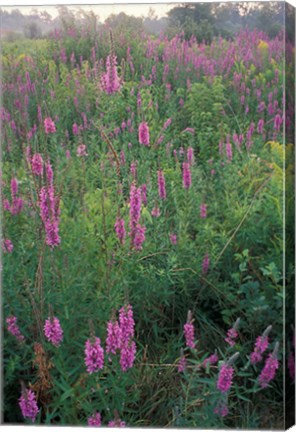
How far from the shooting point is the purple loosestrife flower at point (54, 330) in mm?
4457

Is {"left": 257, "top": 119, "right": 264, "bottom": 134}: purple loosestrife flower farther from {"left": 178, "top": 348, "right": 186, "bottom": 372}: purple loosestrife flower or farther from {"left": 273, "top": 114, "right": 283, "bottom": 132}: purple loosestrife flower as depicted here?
{"left": 178, "top": 348, "right": 186, "bottom": 372}: purple loosestrife flower

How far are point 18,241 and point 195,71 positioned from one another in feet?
3.42

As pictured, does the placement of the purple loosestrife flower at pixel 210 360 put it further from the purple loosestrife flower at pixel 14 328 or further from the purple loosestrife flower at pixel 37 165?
the purple loosestrife flower at pixel 37 165

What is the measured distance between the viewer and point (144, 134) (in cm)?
447

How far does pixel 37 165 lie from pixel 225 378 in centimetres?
120

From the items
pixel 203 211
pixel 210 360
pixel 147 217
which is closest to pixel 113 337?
pixel 210 360

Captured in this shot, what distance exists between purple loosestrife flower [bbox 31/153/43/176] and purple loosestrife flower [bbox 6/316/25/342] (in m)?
0.62

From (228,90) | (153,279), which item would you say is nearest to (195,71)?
(228,90)

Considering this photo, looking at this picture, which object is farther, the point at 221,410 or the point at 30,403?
the point at 30,403

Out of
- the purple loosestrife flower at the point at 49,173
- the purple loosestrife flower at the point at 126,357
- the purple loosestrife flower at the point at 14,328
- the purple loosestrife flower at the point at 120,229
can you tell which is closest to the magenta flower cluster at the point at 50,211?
the purple loosestrife flower at the point at 49,173

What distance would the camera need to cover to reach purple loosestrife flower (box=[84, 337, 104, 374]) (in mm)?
4395

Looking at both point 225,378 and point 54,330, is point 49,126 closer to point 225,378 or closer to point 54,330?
point 54,330

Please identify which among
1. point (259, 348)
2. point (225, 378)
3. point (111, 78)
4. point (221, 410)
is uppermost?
point (111, 78)

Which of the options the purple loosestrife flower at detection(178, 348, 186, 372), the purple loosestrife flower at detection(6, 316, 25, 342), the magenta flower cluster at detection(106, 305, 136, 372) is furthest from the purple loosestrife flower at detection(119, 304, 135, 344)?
the purple loosestrife flower at detection(6, 316, 25, 342)
